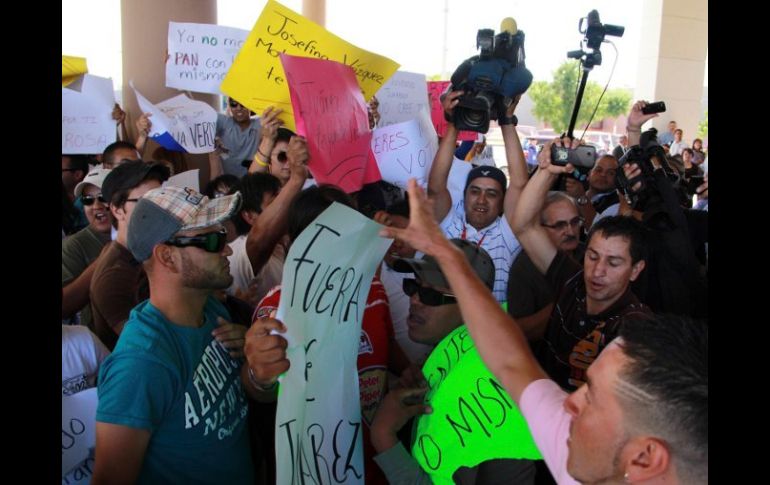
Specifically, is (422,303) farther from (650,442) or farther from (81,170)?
(81,170)

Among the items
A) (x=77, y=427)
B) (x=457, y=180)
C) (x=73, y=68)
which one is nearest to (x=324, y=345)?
(x=77, y=427)

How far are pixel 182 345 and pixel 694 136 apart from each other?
2014 centimetres

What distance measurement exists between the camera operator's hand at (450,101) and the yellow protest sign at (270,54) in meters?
0.71

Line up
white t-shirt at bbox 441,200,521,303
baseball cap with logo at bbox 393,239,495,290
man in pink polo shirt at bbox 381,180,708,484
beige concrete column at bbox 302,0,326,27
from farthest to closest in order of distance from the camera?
beige concrete column at bbox 302,0,326,27 → white t-shirt at bbox 441,200,521,303 → baseball cap with logo at bbox 393,239,495,290 → man in pink polo shirt at bbox 381,180,708,484

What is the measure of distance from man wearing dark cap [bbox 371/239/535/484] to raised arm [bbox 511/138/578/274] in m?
0.97

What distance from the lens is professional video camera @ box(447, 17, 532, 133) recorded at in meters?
3.29

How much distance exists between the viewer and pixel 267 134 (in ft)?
10.7

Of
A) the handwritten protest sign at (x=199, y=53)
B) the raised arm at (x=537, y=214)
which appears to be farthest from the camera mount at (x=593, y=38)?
the handwritten protest sign at (x=199, y=53)

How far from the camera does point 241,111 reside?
5504 millimetres

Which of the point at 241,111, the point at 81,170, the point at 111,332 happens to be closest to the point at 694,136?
the point at 241,111

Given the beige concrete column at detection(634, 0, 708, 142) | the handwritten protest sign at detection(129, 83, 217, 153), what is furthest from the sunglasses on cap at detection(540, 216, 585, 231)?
the beige concrete column at detection(634, 0, 708, 142)

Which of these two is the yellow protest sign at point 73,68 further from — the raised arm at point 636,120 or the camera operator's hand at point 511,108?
the raised arm at point 636,120

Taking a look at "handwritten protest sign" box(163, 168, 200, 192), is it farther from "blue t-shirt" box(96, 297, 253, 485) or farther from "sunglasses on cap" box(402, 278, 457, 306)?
"sunglasses on cap" box(402, 278, 457, 306)

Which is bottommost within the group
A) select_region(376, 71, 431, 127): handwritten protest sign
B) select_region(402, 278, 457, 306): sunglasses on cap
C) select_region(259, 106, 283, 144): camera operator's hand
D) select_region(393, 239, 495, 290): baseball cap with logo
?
select_region(402, 278, 457, 306): sunglasses on cap
